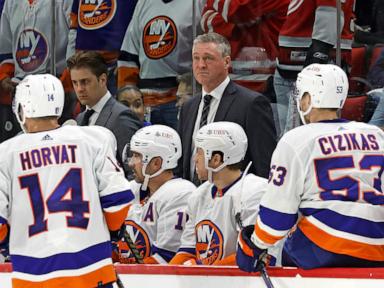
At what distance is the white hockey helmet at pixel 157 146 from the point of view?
532 cm

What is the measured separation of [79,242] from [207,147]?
976 millimetres

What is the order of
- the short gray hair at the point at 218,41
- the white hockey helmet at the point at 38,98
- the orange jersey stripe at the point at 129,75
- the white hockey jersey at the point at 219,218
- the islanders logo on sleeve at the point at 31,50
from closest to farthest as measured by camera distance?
the white hockey helmet at the point at 38,98
the white hockey jersey at the point at 219,218
the short gray hair at the point at 218,41
the orange jersey stripe at the point at 129,75
the islanders logo on sleeve at the point at 31,50

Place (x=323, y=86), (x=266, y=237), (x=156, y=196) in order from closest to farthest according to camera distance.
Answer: (x=266, y=237), (x=323, y=86), (x=156, y=196)

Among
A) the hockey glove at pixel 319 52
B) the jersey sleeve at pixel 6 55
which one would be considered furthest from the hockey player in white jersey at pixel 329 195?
the jersey sleeve at pixel 6 55

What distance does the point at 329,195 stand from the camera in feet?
13.9

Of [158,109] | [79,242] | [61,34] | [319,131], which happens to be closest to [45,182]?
[79,242]

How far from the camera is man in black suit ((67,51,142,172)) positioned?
5.71 metres

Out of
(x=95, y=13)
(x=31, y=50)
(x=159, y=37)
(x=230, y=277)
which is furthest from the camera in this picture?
(x=31, y=50)

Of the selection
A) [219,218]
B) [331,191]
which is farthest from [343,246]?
[219,218]

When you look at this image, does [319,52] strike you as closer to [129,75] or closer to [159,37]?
[159,37]

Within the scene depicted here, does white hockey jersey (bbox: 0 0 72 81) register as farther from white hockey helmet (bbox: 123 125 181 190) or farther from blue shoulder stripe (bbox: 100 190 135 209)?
blue shoulder stripe (bbox: 100 190 135 209)

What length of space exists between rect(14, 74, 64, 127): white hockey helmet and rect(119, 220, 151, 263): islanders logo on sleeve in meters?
1.09

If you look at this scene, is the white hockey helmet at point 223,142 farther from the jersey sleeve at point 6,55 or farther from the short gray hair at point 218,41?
the jersey sleeve at point 6,55

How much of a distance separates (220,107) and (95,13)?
1.35 metres
